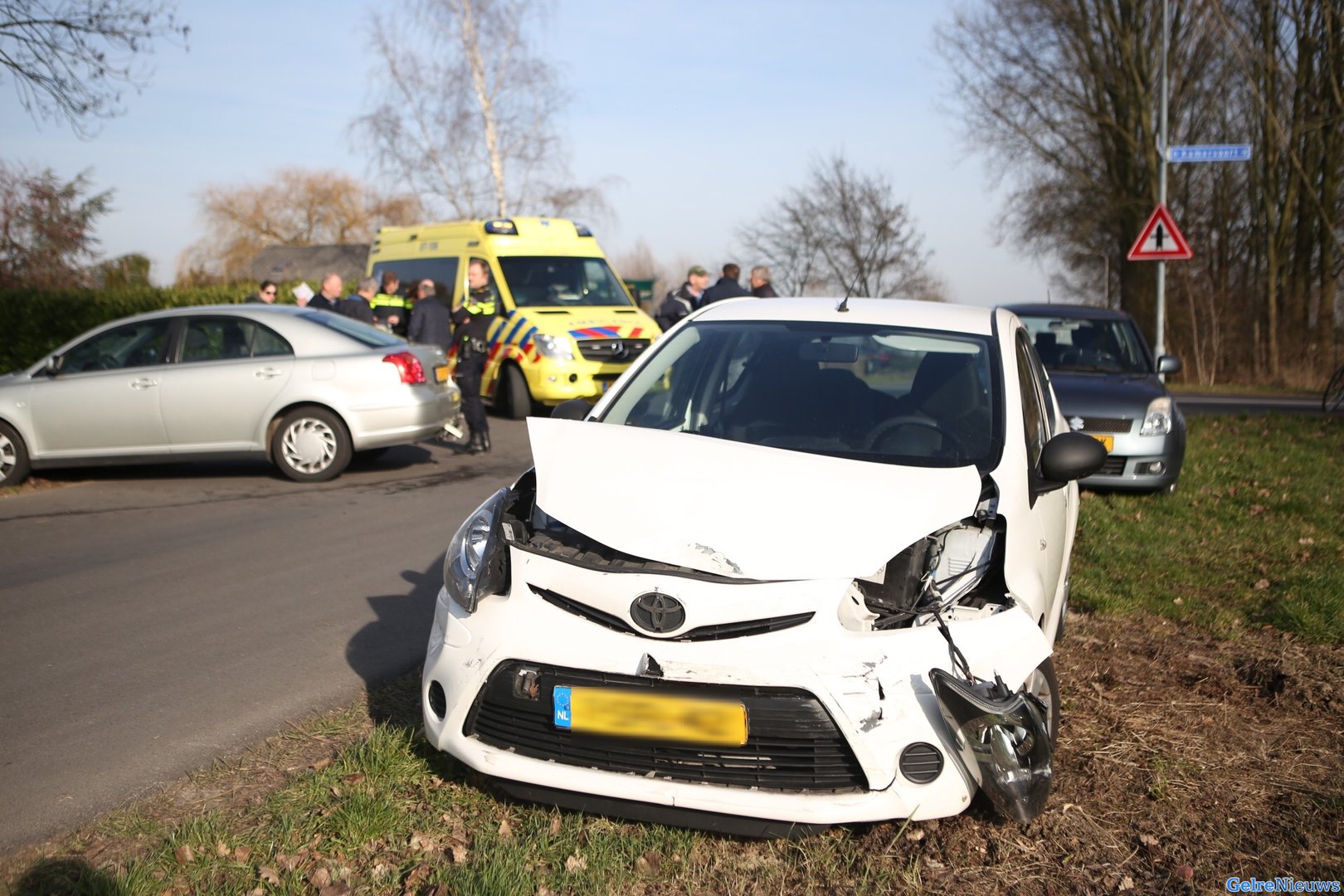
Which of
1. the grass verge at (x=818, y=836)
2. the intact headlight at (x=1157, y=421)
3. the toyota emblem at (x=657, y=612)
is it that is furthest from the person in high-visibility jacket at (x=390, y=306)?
the toyota emblem at (x=657, y=612)

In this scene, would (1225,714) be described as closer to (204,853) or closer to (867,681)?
(867,681)

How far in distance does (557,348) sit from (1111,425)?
7.40 m

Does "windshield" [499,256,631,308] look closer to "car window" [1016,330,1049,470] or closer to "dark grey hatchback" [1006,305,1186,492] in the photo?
"dark grey hatchback" [1006,305,1186,492]

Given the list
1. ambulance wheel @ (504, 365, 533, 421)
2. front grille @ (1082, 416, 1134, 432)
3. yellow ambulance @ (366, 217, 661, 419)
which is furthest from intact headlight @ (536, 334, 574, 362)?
front grille @ (1082, 416, 1134, 432)

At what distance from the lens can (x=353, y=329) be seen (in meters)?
10.9

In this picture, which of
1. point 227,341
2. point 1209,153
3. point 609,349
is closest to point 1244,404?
point 1209,153

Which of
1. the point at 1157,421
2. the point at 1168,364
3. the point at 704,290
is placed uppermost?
the point at 704,290

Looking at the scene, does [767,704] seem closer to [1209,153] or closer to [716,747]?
[716,747]

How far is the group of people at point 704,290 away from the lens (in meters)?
14.8

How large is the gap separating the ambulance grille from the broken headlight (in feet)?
38.5

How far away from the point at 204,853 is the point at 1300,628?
488 cm

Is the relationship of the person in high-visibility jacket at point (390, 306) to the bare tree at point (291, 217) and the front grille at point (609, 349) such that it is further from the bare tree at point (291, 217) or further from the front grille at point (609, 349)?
the bare tree at point (291, 217)

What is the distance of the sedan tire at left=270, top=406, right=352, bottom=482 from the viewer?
10344mm

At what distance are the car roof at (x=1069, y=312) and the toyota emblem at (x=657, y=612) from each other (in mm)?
8812
